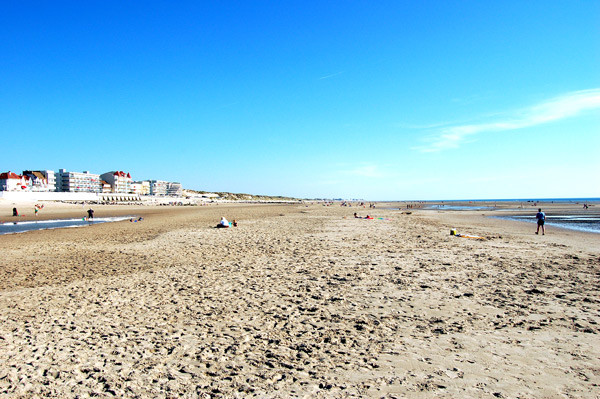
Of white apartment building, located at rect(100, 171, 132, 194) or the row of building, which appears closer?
the row of building

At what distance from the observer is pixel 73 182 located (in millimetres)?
139125

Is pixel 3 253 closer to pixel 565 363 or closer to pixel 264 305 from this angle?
pixel 264 305

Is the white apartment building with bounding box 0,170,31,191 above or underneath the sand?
above

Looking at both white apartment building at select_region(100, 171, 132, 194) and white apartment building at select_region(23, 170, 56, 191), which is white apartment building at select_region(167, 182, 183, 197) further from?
white apartment building at select_region(23, 170, 56, 191)

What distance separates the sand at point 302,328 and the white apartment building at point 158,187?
18586 centimetres

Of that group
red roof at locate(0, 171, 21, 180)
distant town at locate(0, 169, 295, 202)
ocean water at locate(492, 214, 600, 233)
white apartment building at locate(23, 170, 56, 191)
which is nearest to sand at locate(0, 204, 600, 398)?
ocean water at locate(492, 214, 600, 233)

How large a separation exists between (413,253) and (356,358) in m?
8.74

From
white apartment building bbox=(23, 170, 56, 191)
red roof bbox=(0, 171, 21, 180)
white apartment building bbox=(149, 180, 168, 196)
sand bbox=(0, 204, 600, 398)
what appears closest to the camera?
sand bbox=(0, 204, 600, 398)

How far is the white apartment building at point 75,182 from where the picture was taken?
13836cm

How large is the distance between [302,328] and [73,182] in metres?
164

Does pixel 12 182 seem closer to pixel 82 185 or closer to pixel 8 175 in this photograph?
pixel 8 175

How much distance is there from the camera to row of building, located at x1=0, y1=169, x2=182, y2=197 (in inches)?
4572

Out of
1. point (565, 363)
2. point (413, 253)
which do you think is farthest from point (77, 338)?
point (413, 253)

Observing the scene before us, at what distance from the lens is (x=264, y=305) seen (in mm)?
6738
